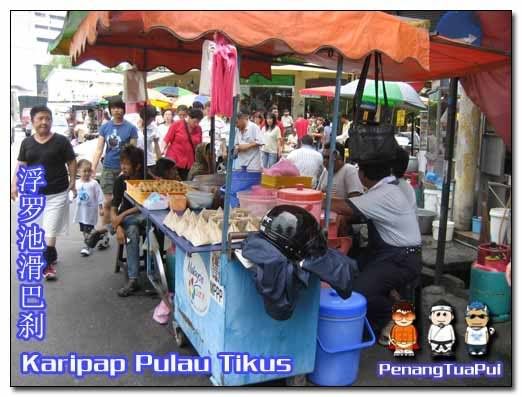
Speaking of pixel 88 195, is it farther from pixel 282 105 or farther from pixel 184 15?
pixel 282 105

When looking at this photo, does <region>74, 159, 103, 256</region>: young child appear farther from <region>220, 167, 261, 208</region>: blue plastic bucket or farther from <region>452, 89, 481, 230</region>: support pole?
→ <region>452, 89, 481, 230</region>: support pole

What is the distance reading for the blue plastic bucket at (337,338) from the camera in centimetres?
321

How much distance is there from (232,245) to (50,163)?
287cm

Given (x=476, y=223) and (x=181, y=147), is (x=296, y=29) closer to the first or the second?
(x=476, y=223)

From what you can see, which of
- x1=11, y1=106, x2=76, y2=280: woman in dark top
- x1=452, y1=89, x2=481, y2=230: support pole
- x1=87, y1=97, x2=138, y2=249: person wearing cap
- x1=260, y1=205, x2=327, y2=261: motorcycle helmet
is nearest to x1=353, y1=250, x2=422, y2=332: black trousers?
x1=260, y1=205, x2=327, y2=261: motorcycle helmet

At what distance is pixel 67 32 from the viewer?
11.6 feet

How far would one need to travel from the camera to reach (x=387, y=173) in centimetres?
390

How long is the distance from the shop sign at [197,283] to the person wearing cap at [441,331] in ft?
5.09

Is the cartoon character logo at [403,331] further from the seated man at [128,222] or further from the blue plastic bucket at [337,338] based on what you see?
the seated man at [128,222]

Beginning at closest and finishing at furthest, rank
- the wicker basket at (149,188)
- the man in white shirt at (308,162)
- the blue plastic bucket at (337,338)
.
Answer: the blue plastic bucket at (337,338)
the wicker basket at (149,188)
the man in white shirt at (308,162)

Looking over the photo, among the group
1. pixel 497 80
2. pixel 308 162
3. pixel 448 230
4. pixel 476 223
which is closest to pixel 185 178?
pixel 308 162

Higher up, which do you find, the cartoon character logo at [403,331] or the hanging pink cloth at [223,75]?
the hanging pink cloth at [223,75]

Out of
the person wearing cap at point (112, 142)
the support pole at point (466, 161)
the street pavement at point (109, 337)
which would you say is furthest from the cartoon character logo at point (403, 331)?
the person wearing cap at point (112, 142)

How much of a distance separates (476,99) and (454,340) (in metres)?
2.28
